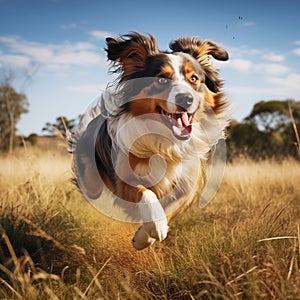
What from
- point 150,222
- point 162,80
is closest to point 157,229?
point 150,222

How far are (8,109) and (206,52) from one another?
48.3ft

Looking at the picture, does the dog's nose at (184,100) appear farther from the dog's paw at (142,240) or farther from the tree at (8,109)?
the tree at (8,109)

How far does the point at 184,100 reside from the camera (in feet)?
11.3

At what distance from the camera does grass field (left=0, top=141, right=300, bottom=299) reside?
7.54ft

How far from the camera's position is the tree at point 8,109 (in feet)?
53.1

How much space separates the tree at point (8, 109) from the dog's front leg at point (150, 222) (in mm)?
12911

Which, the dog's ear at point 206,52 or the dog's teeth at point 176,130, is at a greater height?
the dog's ear at point 206,52

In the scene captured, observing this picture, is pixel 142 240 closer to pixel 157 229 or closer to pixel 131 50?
pixel 157 229

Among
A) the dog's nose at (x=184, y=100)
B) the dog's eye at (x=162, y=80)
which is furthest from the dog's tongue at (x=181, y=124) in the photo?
the dog's eye at (x=162, y=80)

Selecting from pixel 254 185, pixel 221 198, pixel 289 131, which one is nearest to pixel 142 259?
pixel 221 198

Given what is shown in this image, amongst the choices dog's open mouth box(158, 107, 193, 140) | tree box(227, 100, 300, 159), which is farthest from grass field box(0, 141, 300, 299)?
tree box(227, 100, 300, 159)

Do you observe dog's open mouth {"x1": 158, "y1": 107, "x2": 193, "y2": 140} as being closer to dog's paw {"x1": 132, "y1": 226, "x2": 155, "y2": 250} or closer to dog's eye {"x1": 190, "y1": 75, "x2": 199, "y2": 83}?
dog's eye {"x1": 190, "y1": 75, "x2": 199, "y2": 83}

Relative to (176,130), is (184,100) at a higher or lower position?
higher

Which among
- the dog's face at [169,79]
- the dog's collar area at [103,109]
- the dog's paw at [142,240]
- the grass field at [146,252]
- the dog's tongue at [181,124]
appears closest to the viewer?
the grass field at [146,252]
